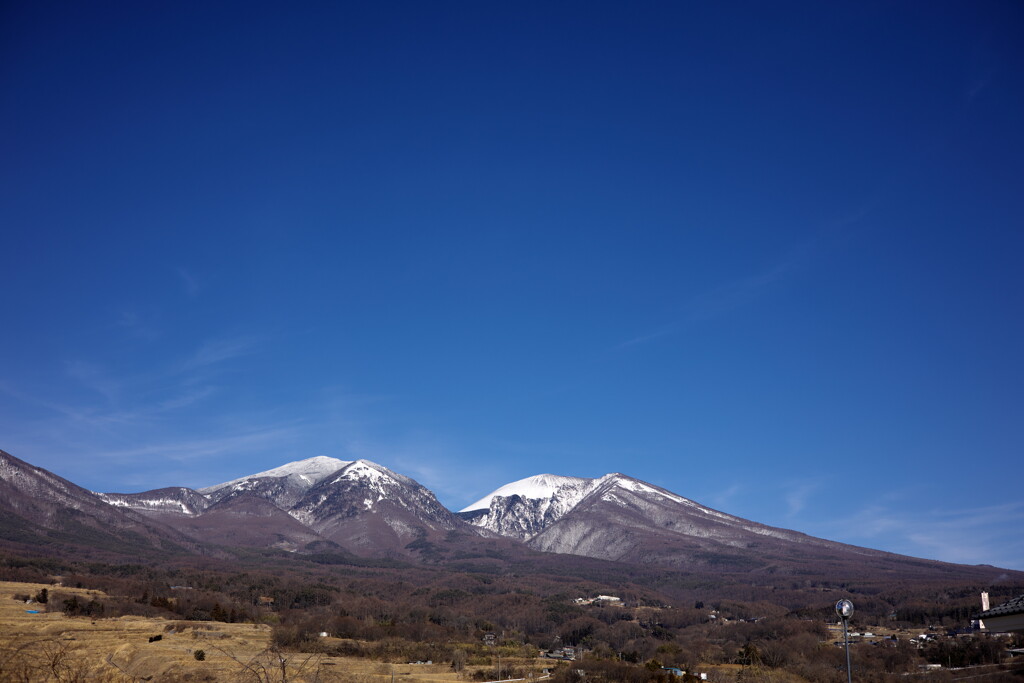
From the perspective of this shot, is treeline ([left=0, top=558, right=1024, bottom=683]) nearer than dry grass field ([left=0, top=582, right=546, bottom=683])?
No

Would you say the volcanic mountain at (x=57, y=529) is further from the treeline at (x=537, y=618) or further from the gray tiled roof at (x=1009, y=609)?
the gray tiled roof at (x=1009, y=609)

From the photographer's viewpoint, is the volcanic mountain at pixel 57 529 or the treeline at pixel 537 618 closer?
the treeline at pixel 537 618

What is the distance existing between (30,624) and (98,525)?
535 feet

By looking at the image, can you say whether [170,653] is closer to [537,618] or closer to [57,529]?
[537,618]

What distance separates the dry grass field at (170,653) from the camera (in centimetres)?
3080

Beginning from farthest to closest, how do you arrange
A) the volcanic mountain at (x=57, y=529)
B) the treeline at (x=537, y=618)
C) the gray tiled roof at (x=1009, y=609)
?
the volcanic mountain at (x=57, y=529) < the treeline at (x=537, y=618) < the gray tiled roof at (x=1009, y=609)

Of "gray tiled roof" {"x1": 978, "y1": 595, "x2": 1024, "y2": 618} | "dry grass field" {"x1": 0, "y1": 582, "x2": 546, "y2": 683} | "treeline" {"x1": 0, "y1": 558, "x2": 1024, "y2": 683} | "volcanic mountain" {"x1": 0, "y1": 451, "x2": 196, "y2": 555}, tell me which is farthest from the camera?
"volcanic mountain" {"x1": 0, "y1": 451, "x2": 196, "y2": 555}

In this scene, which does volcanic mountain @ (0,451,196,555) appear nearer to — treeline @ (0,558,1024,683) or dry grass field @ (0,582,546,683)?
treeline @ (0,558,1024,683)

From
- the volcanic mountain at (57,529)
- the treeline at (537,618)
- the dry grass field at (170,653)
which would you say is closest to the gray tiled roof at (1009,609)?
the dry grass field at (170,653)

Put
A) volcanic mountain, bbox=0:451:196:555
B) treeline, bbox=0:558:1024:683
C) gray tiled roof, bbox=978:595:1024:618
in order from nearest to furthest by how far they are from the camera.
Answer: gray tiled roof, bbox=978:595:1024:618 < treeline, bbox=0:558:1024:683 < volcanic mountain, bbox=0:451:196:555

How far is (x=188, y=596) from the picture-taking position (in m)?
80.3

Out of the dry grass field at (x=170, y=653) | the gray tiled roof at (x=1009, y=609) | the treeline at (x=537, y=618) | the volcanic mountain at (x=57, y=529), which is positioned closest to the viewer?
the gray tiled roof at (x=1009, y=609)

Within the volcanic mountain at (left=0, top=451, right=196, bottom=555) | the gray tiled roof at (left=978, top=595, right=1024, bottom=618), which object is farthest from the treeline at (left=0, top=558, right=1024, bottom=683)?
the volcanic mountain at (left=0, top=451, right=196, bottom=555)

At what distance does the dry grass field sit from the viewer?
101 ft
